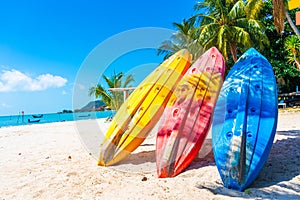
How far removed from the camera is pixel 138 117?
4.64 meters

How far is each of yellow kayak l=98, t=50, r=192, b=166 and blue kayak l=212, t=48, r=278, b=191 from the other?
1242 mm

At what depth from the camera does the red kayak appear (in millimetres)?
3869

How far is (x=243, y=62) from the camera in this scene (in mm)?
4691

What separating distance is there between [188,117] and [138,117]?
1.00 meters

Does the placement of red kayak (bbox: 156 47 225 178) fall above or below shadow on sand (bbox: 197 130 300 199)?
above

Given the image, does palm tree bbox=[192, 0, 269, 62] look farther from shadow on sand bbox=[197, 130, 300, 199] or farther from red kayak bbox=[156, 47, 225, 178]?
shadow on sand bbox=[197, 130, 300, 199]

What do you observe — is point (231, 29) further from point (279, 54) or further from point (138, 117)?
point (138, 117)

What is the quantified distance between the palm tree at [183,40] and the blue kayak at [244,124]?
13.0 m

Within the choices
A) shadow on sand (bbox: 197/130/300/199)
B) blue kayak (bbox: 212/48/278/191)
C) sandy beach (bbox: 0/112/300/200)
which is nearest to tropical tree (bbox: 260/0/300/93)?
sandy beach (bbox: 0/112/300/200)

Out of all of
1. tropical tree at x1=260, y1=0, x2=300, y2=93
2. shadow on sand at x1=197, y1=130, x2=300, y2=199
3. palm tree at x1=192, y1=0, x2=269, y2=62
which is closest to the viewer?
shadow on sand at x1=197, y1=130, x2=300, y2=199

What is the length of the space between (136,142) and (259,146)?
2.19 metres

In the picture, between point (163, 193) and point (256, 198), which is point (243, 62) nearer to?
point (256, 198)

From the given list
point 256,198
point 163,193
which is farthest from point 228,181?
point 163,193

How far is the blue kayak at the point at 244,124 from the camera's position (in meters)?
3.18
